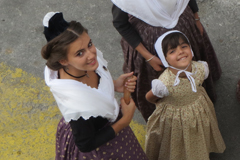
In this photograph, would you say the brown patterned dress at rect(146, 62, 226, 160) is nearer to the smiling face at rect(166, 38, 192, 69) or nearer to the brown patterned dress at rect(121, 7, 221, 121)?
the smiling face at rect(166, 38, 192, 69)

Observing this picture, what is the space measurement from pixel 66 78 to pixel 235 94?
1.84 meters

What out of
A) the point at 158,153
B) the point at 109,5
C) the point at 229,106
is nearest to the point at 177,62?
the point at 158,153

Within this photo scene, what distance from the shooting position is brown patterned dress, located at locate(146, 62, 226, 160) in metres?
1.93

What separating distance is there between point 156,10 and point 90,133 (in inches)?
33.6

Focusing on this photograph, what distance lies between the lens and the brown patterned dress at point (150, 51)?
194cm

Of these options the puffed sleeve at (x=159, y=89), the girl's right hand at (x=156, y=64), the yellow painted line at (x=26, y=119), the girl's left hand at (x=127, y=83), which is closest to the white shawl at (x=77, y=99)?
the girl's left hand at (x=127, y=83)

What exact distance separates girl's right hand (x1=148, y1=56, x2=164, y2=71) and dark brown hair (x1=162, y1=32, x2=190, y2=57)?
15 cm

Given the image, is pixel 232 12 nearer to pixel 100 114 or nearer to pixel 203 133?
pixel 203 133

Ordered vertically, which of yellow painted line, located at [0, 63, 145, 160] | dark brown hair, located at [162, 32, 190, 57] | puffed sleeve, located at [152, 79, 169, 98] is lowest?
yellow painted line, located at [0, 63, 145, 160]

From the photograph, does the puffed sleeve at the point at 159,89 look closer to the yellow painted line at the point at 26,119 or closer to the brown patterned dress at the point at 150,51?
the brown patterned dress at the point at 150,51

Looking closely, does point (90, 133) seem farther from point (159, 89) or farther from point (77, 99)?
point (159, 89)

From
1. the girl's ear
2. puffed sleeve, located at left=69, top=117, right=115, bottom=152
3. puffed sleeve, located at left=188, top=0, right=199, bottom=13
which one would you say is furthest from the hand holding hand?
puffed sleeve, located at left=188, top=0, right=199, bottom=13

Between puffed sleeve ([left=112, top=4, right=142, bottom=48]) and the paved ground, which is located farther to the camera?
the paved ground

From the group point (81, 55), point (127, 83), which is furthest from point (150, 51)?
point (81, 55)
